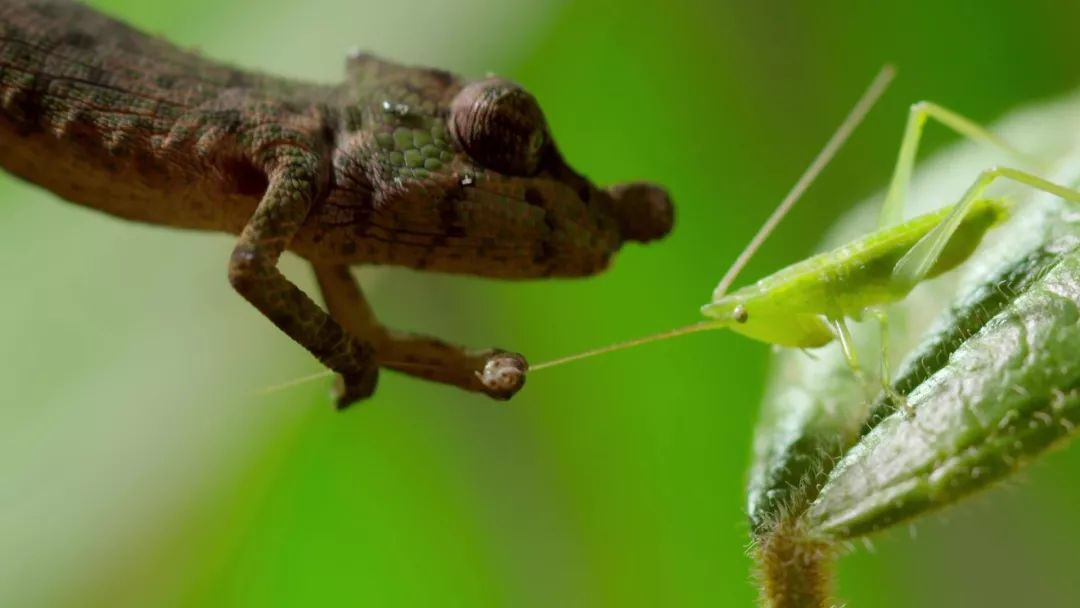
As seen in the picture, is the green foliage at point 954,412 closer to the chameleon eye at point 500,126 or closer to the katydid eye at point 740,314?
the katydid eye at point 740,314

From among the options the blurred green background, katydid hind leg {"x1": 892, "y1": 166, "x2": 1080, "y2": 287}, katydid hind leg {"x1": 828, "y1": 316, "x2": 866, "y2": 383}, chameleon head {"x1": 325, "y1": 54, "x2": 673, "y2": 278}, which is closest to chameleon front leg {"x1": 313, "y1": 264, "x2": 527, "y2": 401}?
chameleon head {"x1": 325, "y1": 54, "x2": 673, "y2": 278}

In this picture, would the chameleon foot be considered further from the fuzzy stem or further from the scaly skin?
the fuzzy stem

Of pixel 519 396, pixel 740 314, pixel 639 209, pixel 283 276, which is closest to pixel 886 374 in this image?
pixel 740 314

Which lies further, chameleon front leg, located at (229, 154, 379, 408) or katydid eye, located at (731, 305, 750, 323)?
katydid eye, located at (731, 305, 750, 323)

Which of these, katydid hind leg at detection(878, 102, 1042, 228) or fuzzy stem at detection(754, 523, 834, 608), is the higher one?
katydid hind leg at detection(878, 102, 1042, 228)

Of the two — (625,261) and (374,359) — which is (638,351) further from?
(374,359)

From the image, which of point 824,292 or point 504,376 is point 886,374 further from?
point 504,376

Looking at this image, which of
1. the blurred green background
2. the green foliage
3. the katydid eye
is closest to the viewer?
the green foliage
